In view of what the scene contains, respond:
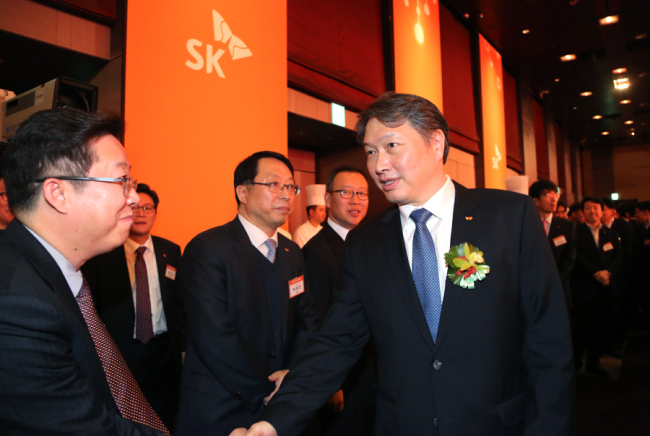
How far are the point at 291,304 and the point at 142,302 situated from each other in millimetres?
1080

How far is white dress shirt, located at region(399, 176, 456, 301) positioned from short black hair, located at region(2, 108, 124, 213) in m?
0.92

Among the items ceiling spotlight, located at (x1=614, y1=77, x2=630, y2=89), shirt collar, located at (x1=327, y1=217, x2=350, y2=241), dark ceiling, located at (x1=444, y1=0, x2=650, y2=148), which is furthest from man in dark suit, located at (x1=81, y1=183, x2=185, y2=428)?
ceiling spotlight, located at (x1=614, y1=77, x2=630, y2=89)

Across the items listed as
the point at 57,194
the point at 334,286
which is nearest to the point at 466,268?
the point at 57,194

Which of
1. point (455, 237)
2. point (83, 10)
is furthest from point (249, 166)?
point (83, 10)

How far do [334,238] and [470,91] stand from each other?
661 centimetres

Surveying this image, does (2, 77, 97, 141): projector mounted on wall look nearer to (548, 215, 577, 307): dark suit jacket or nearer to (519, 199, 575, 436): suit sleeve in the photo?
(519, 199, 575, 436): suit sleeve

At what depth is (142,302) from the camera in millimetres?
2537

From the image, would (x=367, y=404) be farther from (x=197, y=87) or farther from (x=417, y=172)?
(x=197, y=87)

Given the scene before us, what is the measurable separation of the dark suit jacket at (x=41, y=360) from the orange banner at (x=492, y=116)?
26.7 ft

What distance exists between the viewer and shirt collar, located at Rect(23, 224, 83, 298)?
1.03m

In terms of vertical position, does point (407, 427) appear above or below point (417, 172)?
below

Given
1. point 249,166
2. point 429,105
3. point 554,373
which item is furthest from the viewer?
point 249,166

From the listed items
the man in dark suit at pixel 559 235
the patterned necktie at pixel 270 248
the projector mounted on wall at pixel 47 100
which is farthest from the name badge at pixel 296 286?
the man in dark suit at pixel 559 235

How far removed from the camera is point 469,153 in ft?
26.4
